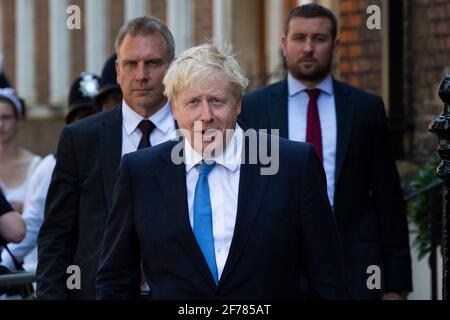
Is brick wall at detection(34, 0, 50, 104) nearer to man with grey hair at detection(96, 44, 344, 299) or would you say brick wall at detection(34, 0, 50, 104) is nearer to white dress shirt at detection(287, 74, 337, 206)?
white dress shirt at detection(287, 74, 337, 206)

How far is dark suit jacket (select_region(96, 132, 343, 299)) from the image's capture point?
4.32 m

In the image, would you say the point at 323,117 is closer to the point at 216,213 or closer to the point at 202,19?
the point at 216,213

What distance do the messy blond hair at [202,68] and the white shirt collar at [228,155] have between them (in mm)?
157

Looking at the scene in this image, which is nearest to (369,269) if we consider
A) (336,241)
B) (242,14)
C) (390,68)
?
(336,241)

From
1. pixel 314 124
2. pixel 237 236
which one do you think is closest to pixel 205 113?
pixel 237 236

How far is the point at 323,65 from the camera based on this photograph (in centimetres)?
658

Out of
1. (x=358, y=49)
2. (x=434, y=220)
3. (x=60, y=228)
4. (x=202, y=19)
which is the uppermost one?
(x=202, y=19)

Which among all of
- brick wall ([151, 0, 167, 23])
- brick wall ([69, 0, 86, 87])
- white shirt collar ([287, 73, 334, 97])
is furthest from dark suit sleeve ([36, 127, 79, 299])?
brick wall ([69, 0, 86, 87])

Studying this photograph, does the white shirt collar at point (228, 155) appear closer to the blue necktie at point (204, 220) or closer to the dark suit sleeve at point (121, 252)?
the blue necktie at point (204, 220)

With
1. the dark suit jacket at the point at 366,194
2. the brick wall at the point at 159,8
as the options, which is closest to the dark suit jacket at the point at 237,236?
the dark suit jacket at the point at 366,194

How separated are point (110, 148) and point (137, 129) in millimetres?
160

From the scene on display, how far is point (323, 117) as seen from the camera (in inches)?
255

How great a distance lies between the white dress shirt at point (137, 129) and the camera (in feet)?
18.7

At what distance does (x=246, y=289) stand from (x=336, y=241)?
0.38 metres
